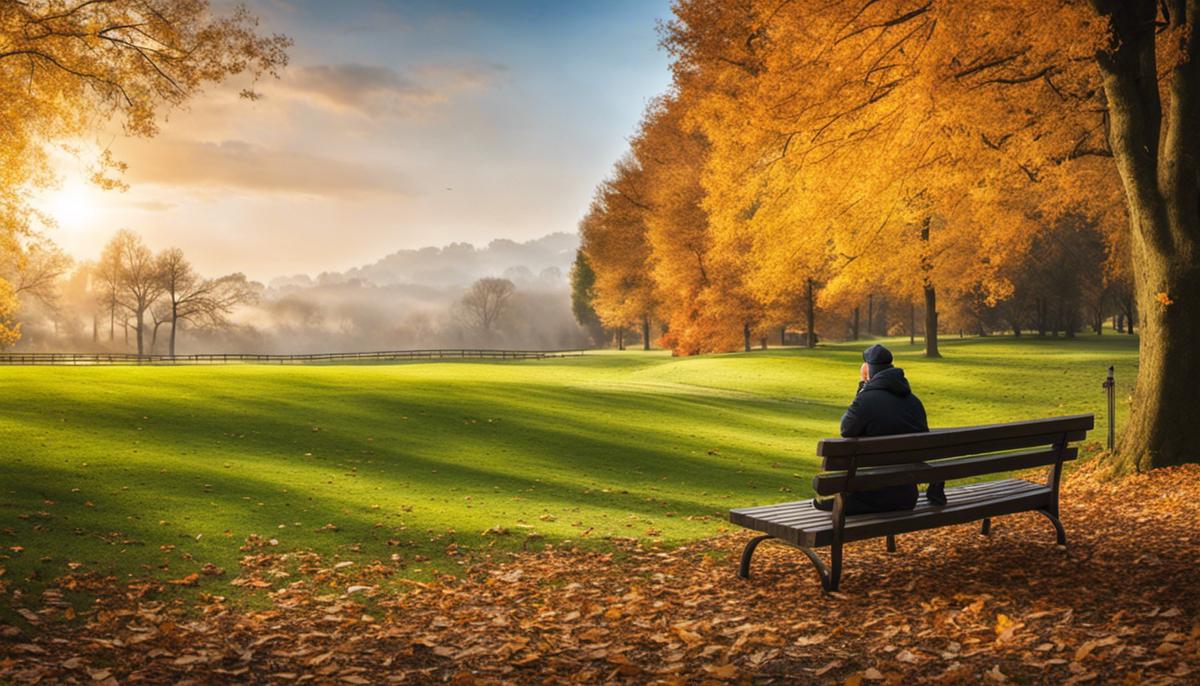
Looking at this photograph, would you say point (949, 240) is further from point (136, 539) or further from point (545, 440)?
point (136, 539)

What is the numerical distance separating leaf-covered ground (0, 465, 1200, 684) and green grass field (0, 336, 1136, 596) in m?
0.65

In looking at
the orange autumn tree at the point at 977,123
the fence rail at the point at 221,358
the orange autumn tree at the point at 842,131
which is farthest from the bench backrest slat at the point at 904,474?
the fence rail at the point at 221,358

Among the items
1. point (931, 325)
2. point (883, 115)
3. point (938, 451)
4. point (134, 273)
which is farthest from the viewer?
point (134, 273)

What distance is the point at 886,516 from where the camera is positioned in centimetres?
673

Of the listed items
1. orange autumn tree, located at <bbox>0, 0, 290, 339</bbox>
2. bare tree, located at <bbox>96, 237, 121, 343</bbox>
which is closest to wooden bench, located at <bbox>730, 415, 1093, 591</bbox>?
orange autumn tree, located at <bbox>0, 0, 290, 339</bbox>

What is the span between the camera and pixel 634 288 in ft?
180

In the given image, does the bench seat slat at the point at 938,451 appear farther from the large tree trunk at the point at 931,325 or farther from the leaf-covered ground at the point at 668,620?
the large tree trunk at the point at 931,325

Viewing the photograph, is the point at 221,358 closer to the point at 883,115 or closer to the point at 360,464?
the point at 360,464

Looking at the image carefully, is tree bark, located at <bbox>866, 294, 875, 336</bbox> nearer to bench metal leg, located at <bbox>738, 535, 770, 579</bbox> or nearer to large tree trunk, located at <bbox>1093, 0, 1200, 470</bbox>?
large tree trunk, located at <bbox>1093, 0, 1200, 470</bbox>

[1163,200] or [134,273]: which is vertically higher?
[134,273]

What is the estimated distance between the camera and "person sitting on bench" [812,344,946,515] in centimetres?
677

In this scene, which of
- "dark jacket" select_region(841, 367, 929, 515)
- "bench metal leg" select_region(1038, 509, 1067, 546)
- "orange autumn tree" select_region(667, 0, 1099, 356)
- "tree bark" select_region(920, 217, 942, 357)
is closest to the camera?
"dark jacket" select_region(841, 367, 929, 515)

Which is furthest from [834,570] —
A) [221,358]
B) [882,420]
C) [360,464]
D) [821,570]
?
[221,358]

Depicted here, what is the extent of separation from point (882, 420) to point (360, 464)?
8035 millimetres
